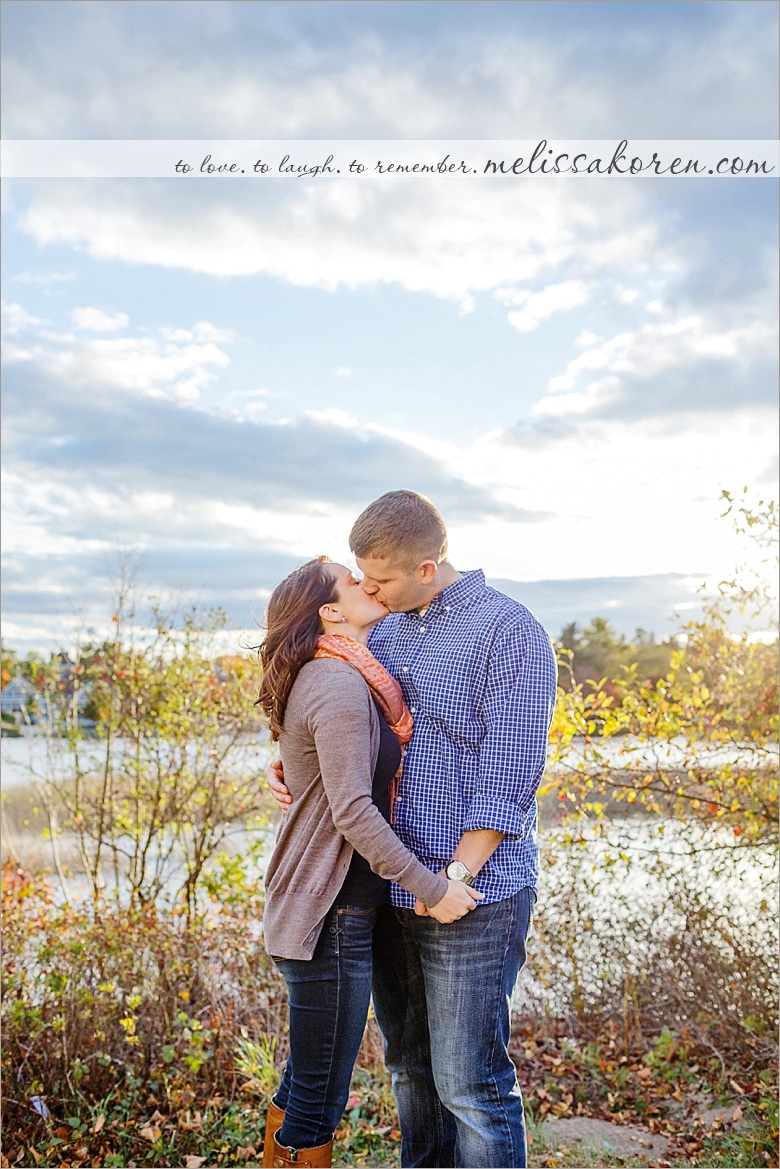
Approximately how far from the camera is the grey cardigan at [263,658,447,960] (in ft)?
5.44

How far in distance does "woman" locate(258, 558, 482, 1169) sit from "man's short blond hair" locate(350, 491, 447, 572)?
0.14 metres

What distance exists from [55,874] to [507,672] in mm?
3044

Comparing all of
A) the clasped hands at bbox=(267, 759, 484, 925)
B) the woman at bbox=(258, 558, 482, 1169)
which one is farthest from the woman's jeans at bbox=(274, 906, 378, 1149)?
the clasped hands at bbox=(267, 759, 484, 925)

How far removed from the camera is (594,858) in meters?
3.37

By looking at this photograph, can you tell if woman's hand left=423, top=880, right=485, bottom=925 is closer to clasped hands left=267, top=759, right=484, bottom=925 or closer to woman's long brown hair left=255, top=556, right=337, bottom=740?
clasped hands left=267, top=759, right=484, bottom=925

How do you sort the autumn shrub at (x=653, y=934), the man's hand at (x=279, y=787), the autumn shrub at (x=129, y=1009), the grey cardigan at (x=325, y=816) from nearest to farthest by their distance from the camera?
the grey cardigan at (x=325, y=816)
the man's hand at (x=279, y=787)
the autumn shrub at (x=129, y=1009)
the autumn shrub at (x=653, y=934)

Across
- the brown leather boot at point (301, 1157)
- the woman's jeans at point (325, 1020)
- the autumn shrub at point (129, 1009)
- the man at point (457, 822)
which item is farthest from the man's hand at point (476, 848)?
the autumn shrub at point (129, 1009)

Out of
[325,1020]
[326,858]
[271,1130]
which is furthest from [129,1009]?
[326,858]

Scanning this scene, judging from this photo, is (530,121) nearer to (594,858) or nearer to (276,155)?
(276,155)

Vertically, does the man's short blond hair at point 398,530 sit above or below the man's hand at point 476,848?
above

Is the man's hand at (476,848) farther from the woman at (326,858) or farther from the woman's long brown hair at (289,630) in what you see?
the woman's long brown hair at (289,630)

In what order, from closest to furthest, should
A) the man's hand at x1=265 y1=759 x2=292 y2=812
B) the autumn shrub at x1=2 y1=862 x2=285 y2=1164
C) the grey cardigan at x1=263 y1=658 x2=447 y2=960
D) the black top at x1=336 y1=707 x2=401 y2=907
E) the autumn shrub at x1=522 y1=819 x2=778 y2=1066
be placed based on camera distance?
the grey cardigan at x1=263 y1=658 x2=447 y2=960 < the black top at x1=336 y1=707 x2=401 y2=907 < the man's hand at x1=265 y1=759 x2=292 y2=812 < the autumn shrub at x1=2 y1=862 x2=285 y2=1164 < the autumn shrub at x1=522 y1=819 x2=778 y2=1066

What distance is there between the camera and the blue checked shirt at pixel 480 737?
175 centimetres

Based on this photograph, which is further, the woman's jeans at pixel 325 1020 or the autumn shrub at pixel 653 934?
the autumn shrub at pixel 653 934
